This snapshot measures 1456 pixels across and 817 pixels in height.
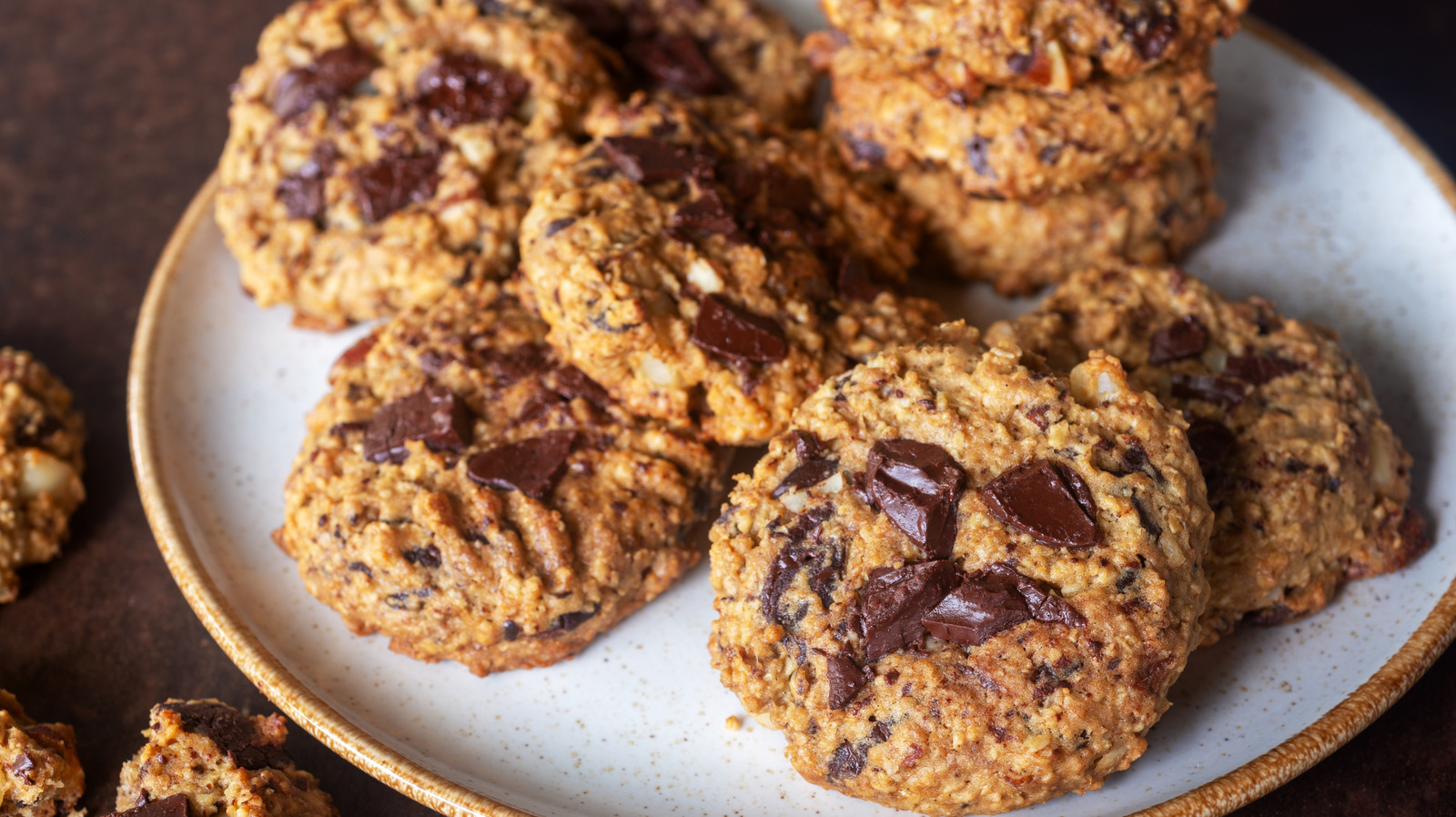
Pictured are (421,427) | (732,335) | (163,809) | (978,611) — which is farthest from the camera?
(421,427)

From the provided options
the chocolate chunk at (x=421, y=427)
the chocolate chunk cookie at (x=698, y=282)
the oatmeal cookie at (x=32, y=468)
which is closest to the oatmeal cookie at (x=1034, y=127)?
the chocolate chunk cookie at (x=698, y=282)

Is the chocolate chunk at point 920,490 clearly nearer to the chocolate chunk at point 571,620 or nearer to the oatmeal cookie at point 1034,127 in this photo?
the chocolate chunk at point 571,620

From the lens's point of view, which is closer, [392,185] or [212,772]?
[212,772]

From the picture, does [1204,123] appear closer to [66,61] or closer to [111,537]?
[111,537]

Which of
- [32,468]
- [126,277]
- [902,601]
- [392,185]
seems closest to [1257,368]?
[902,601]

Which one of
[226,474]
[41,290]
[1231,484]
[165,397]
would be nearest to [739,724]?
[1231,484]

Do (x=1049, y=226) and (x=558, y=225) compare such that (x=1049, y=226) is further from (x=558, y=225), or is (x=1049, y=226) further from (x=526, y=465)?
(x=526, y=465)

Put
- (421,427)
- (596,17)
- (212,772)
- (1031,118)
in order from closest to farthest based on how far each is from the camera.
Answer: (212,772) < (421,427) < (1031,118) < (596,17)
